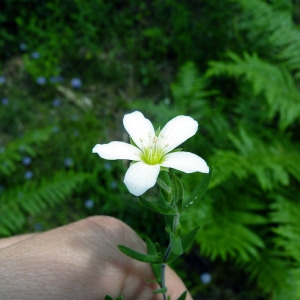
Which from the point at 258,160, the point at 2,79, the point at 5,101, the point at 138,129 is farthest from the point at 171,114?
the point at 138,129

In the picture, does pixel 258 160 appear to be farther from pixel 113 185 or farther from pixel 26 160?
pixel 26 160

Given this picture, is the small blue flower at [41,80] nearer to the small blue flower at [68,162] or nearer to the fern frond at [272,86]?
the small blue flower at [68,162]

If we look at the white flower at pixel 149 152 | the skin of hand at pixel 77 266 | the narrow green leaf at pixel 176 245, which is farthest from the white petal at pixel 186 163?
the skin of hand at pixel 77 266

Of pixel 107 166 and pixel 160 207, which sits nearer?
pixel 160 207

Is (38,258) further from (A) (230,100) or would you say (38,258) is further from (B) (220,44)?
(B) (220,44)

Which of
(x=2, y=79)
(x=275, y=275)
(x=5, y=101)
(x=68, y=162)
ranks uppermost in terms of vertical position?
(x=2, y=79)

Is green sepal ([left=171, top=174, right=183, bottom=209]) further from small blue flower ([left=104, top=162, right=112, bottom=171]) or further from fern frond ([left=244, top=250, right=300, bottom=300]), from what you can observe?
small blue flower ([left=104, top=162, right=112, bottom=171])
